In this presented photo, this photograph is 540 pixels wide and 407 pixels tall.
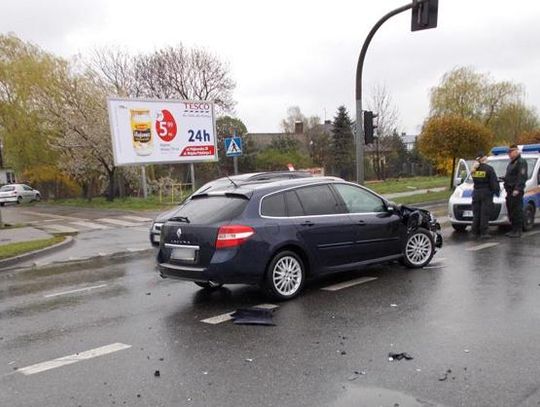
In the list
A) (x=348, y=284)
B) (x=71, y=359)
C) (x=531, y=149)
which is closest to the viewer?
(x=71, y=359)

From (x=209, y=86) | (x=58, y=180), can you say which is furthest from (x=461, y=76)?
(x=58, y=180)

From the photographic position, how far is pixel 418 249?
8672 millimetres

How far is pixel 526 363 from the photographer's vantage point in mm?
4477

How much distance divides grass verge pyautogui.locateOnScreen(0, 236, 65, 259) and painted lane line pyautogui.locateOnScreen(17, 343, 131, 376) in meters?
7.44

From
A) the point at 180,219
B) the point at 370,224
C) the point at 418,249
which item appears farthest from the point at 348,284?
the point at 180,219

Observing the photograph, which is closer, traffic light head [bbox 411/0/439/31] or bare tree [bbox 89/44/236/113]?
traffic light head [bbox 411/0/439/31]

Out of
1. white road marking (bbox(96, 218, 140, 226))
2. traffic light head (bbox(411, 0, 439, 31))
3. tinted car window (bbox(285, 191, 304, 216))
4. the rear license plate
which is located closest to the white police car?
traffic light head (bbox(411, 0, 439, 31))

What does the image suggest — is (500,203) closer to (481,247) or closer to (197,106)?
(481,247)

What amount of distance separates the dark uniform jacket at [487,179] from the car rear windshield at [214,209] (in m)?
6.44

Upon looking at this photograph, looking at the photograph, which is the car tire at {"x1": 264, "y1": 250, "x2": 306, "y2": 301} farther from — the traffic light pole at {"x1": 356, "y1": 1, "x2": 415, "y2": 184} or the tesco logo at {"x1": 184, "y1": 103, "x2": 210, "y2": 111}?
the tesco logo at {"x1": 184, "y1": 103, "x2": 210, "y2": 111}

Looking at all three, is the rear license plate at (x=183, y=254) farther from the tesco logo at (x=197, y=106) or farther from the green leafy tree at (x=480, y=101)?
the green leafy tree at (x=480, y=101)

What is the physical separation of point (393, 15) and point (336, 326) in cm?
1191

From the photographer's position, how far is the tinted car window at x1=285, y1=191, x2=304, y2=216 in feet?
23.7

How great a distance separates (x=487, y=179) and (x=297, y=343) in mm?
7647
